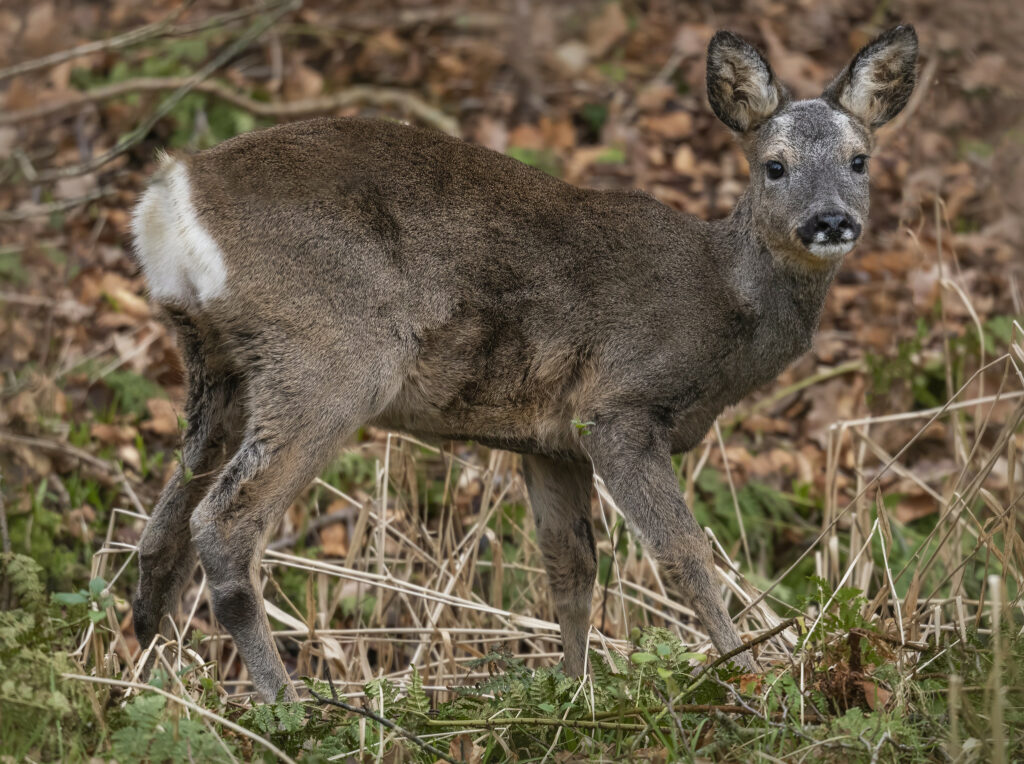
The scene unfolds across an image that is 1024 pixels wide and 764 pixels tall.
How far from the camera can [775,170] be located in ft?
16.9

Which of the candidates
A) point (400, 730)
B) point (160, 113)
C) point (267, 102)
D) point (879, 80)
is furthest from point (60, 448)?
point (267, 102)

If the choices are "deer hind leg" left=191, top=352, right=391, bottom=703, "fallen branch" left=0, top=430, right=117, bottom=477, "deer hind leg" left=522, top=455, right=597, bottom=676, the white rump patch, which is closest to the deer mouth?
"deer hind leg" left=522, top=455, right=597, bottom=676

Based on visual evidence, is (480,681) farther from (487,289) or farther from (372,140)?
(372,140)

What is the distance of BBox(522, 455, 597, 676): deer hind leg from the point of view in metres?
5.38

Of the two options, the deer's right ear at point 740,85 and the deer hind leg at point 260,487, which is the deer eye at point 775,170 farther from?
the deer hind leg at point 260,487

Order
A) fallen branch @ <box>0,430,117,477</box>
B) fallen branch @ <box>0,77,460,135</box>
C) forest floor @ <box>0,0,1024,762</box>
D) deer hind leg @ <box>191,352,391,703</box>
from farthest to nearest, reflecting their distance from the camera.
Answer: fallen branch @ <box>0,77,460,135</box>
fallen branch @ <box>0,430,117,477</box>
deer hind leg @ <box>191,352,391,703</box>
forest floor @ <box>0,0,1024,762</box>

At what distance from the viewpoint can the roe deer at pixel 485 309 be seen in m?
4.64

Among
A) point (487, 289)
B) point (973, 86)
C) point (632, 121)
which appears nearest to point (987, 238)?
point (973, 86)

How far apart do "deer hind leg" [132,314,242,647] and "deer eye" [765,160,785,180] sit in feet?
7.34

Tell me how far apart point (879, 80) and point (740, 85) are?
580 mm

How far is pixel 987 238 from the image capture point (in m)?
9.20

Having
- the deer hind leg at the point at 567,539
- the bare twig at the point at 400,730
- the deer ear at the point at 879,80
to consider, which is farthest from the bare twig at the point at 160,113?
the bare twig at the point at 400,730

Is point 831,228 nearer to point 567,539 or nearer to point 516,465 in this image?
point 567,539

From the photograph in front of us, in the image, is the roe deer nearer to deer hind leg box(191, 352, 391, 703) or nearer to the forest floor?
deer hind leg box(191, 352, 391, 703)
